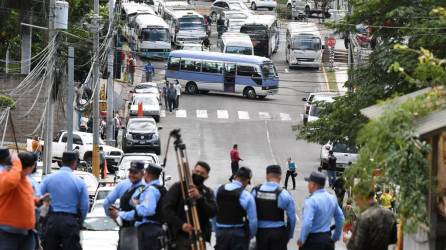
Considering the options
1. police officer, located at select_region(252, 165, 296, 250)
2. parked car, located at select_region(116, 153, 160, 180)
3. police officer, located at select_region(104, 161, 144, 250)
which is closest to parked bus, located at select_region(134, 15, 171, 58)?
parked car, located at select_region(116, 153, 160, 180)

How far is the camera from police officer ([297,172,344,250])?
17.1 meters

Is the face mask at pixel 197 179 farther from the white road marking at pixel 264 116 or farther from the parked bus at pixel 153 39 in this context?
the parked bus at pixel 153 39

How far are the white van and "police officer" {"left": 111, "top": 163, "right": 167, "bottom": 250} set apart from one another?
6086cm

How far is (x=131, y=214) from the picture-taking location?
1709 cm

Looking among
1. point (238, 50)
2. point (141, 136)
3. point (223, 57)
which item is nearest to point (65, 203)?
point (141, 136)

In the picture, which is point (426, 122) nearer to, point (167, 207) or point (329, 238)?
point (329, 238)

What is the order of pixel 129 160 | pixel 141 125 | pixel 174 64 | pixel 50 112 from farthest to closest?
pixel 174 64
pixel 141 125
pixel 129 160
pixel 50 112

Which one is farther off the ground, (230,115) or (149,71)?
(149,71)

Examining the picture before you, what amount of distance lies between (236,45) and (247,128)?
15.7 meters

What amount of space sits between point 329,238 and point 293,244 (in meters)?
15.8

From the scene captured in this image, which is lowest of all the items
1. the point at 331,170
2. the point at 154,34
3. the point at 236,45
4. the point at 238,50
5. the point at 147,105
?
the point at 331,170

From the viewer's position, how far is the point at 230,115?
6681 cm

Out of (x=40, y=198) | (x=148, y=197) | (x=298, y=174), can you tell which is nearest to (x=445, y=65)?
(x=148, y=197)

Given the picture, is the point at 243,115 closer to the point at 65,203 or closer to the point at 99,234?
the point at 99,234
